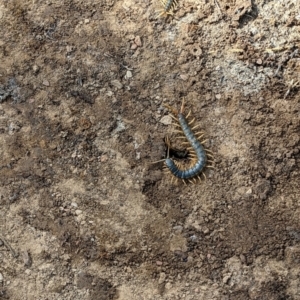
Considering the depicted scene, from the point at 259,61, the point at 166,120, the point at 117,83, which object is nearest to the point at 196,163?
the point at 166,120

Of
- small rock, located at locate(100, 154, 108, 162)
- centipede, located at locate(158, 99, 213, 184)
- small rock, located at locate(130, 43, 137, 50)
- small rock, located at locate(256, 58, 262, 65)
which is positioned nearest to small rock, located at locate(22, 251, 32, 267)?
small rock, located at locate(100, 154, 108, 162)

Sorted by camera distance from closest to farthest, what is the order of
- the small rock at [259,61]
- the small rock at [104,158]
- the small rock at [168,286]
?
the small rock at [168,286], the small rock at [104,158], the small rock at [259,61]

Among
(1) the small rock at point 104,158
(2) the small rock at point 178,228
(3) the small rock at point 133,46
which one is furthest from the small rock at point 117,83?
(2) the small rock at point 178,228

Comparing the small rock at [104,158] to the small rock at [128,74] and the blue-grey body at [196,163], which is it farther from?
Result: the small rock at [128,74]

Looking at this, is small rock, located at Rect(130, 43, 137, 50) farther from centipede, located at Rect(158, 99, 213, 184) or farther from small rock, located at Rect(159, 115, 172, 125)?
small rock, located at Rect(159, 115, 172, 125)

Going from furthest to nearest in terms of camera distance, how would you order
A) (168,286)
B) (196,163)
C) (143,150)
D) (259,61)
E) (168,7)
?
(168,7) < (259,61) < (143,150) < (196,163) < (168,286)

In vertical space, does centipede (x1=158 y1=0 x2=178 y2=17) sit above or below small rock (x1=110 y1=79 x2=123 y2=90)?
above

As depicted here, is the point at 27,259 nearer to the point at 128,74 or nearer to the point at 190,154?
the point at 190,154
